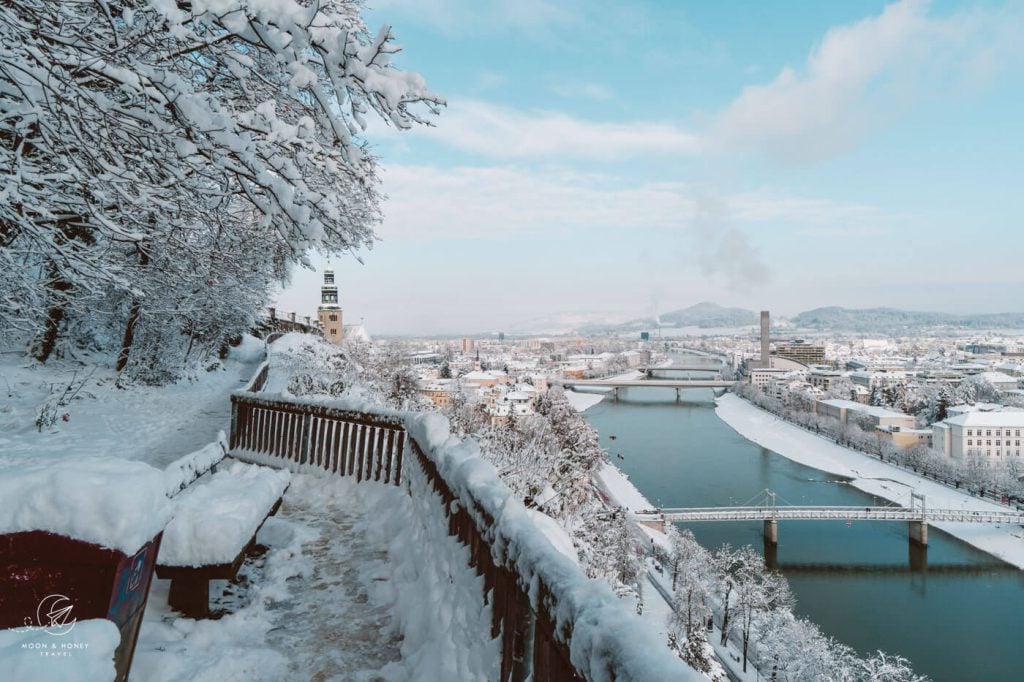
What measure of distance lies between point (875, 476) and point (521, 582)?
5373 cm

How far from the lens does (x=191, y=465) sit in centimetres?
494

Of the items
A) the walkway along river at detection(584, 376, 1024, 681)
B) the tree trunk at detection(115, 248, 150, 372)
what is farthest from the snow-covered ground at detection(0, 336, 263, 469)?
the walkway along river at detection(584, 376, 1024, 681)

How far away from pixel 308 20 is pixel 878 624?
27.5m

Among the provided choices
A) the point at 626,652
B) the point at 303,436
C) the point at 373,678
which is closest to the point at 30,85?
the point at 373,678

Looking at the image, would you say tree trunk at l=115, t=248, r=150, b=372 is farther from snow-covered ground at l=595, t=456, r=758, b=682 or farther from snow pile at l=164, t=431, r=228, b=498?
snow-covered ground at l=595, t=456, r=758, b=682

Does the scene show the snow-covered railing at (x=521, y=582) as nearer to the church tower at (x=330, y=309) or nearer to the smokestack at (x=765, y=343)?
the church tower at (x=330, y=309)

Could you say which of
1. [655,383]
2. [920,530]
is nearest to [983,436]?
[920,530]

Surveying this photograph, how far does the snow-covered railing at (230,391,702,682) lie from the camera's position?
4.44 ft

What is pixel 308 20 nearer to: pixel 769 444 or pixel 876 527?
pixel 876 527

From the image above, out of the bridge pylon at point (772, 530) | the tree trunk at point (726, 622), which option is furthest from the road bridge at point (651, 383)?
the tree trunk at point (726, 622)

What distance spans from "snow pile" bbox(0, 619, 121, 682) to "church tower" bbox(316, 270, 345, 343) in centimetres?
5866

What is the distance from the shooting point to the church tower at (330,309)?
59375 millimetres

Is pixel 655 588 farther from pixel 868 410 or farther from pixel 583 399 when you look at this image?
pixel 583 399

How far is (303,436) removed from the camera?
289 inches
